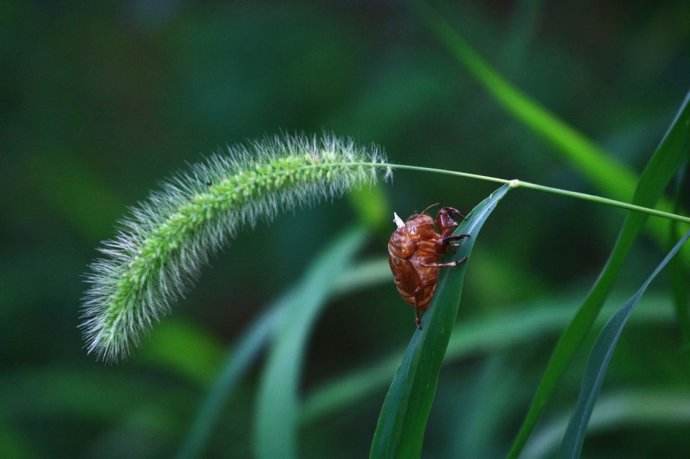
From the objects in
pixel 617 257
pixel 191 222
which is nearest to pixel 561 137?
pixel 617 257

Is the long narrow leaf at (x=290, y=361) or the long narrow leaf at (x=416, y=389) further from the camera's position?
the long narrow leaf at (x=290, y=361)

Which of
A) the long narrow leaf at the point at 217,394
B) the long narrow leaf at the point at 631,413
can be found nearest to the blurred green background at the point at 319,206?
the long narrow leaf at the point at 631,413

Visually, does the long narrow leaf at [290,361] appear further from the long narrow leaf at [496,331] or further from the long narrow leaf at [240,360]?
the long narrow leaf at [496,331]

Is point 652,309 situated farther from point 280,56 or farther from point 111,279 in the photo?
point 280,56

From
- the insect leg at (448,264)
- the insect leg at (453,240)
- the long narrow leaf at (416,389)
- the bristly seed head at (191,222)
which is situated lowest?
the long narrow leaf at (416,389)

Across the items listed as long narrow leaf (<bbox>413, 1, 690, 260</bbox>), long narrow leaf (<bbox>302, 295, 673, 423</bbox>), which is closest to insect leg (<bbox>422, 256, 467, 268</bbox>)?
Answer: long narrow leaf (<bbox>413, 1, 690, 260</bbox>)

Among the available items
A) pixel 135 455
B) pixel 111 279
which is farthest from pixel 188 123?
pixel 111 279

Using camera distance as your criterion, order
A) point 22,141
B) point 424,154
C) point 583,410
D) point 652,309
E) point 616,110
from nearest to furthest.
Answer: point 583,410
point 652,309
point 616,110
point 424,154
point 22,141
